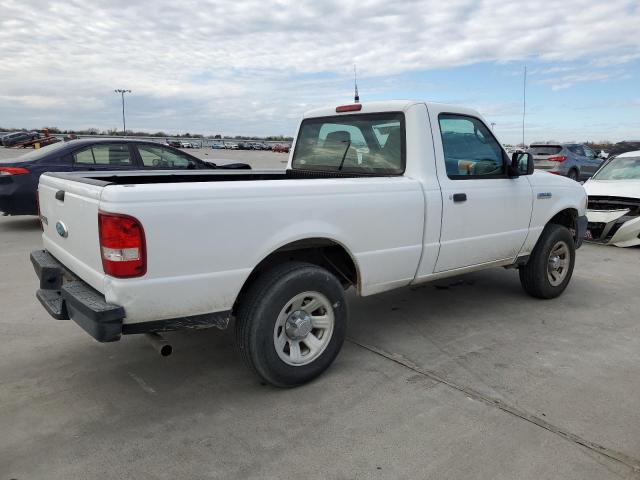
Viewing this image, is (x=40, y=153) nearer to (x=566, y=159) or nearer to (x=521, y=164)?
(x=521, y=164)

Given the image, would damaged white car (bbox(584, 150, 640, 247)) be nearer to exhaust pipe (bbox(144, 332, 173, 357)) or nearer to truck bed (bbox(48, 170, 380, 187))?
truck bed (bbox(48, 170, 380, 187))

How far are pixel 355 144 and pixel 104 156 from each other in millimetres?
5908

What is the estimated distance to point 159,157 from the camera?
9391 millimetres

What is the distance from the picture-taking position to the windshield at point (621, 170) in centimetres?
954

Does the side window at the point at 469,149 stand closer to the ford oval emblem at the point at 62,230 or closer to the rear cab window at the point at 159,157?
the ford oval emblem at the point at 62,230

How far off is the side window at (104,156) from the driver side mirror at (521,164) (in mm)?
6610

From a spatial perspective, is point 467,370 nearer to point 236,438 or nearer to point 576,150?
point 236,438

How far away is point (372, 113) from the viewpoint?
4.55 metres

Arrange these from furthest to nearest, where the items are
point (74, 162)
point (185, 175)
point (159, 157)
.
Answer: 1. point (159, 157)
2. point (74, 162)
3. point (185, 175)

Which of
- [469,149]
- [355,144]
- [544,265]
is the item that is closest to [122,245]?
[355,144]

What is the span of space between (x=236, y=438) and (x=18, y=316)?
2.98 meters

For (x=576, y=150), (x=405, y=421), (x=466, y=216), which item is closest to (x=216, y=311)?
(x=405, y=421)

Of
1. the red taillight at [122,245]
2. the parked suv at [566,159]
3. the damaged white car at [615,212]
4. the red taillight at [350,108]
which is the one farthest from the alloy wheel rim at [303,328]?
the parked suv at [566,159]

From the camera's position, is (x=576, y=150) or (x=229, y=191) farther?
(x=576, y=150)
